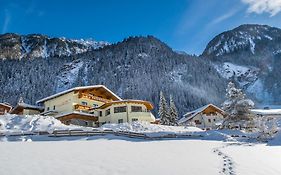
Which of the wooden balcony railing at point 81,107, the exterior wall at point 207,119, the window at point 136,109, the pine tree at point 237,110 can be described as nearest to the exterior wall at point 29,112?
the wooden balcony railing at point 81,107

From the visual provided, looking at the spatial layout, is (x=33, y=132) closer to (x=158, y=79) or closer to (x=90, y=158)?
(x=90, y=158)

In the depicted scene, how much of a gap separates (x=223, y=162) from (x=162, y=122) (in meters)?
49.1

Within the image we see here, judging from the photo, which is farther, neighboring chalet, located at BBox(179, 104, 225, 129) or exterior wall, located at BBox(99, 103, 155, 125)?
neighboring chalet, located at BBox(179, 104, 225, 129)

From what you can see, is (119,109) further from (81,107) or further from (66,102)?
(66,102)

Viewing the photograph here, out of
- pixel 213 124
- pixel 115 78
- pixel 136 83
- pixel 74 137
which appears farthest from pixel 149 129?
pixel 115 78

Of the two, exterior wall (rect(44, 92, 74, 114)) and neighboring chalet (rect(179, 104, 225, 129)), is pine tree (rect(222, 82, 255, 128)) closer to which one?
exterior wall (rect(44, 92, 74, 114))

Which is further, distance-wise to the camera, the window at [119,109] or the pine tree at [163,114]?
the pine tree at [163,114]

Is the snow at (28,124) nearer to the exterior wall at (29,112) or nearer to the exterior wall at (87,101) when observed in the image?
the exterior wall at (87,101)

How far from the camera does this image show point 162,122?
6531 centimetres

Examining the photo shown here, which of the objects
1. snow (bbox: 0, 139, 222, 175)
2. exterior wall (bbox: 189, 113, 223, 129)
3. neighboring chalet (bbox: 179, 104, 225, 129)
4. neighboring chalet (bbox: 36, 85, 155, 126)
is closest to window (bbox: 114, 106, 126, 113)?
neighboring chalet (bbox: 36, 85, 155, 126)

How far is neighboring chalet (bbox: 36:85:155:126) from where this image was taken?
5230cm

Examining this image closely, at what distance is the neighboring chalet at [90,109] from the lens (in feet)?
172

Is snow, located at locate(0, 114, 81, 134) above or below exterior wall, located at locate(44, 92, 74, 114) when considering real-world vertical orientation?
below

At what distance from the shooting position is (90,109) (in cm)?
5616
